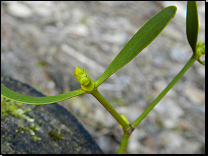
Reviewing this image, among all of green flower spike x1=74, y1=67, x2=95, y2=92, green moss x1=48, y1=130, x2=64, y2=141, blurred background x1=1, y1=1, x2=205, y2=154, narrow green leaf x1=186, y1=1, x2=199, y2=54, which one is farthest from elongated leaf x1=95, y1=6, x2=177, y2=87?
blurred background x1=1, y1=1, x2=205, y2=154

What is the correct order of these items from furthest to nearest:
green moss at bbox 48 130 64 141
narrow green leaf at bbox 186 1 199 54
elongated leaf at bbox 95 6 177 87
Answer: green moss at bbox 48 130 64 141 < narrow green leaf at bbox 186 1 199 54 < elongated leaf at bbox 95 6 177 87

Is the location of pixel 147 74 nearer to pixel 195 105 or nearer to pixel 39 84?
pixel 195 105

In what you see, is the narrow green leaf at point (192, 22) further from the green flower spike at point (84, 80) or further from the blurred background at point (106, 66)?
the blurred background at point (106, 66)

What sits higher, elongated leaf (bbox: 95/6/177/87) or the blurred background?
elongated leaf (bbox: 95/6/177/87)

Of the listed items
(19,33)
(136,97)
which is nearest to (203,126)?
(136,97)

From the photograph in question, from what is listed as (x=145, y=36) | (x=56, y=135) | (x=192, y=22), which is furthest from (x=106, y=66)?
(x=145, y=36)

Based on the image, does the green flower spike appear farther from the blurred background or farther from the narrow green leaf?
the blurred background

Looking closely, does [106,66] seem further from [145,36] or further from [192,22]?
[145,36]
